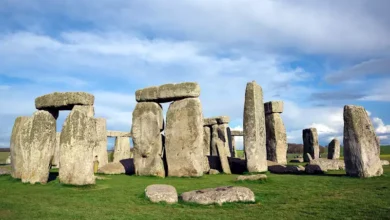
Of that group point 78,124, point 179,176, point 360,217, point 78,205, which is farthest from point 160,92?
point 360,217

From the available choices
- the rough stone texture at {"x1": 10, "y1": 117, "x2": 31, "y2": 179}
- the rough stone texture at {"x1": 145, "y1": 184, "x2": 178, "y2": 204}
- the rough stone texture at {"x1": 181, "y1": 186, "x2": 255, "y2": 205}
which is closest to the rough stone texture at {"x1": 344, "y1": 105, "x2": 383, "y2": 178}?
the rough stone texture at {"x1": 181, "y1": 186, "x2": 255, "y2": 205}

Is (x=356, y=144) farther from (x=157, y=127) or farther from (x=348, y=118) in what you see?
(x=157, y=127)

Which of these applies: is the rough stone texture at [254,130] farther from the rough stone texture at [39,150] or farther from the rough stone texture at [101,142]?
the rough stone texture at [101,142]

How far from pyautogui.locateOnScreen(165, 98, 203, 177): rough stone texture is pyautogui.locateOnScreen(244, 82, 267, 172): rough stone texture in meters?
2.26

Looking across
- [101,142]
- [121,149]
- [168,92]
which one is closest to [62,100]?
[168,92]

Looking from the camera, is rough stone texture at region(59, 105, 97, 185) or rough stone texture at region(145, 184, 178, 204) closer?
rough stone texture at region(145, 184, 178, 204)

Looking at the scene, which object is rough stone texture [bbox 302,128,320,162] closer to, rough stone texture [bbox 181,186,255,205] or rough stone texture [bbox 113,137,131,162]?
rough stone texture [bbox 113,137,131,162]

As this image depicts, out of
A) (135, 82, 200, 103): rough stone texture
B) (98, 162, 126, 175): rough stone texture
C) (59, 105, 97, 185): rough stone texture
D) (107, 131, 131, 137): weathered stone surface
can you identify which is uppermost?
(135, 82, 200, 103): rough stone texture

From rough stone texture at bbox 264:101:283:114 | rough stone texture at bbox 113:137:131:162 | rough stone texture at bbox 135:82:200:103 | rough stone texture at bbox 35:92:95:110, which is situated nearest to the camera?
rough stone texture at bbox 35:92:95:110

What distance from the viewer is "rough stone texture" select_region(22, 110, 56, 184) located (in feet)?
40.0

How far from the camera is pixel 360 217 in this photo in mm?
6738

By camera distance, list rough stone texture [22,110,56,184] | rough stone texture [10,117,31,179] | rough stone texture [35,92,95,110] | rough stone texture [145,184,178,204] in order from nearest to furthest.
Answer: rough stone texture [145,184,178,204] < rough stone texture [35,92,95,110] < rough stone texture [22,110,56,184] < rough stone texture [10,117,31,179]

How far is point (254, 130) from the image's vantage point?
614 inches

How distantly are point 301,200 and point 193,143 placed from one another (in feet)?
22.1
